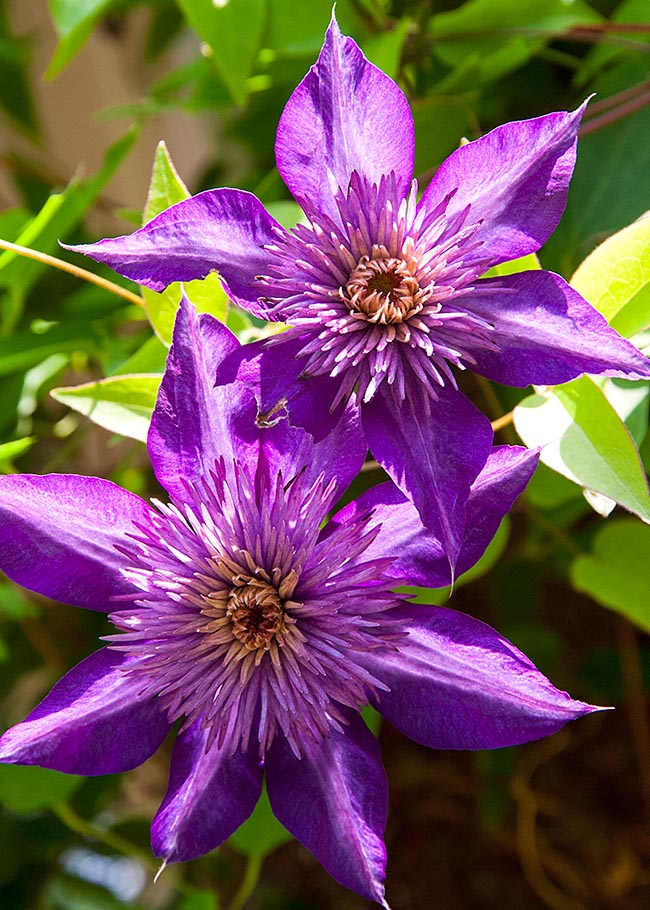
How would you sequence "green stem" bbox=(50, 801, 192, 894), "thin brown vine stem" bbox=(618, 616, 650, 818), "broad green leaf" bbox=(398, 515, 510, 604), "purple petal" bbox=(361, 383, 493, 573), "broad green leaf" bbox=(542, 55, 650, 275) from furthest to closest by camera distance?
"thin brown vine stem" bbox=(618, 616, 650, 818) → "green stem" bbox=(50, 801, 192, 894) → "broad green leaf" bbox=(542, 55, 650, 275) → "broad green leaf" bbox=(398, 515, 510, 604) → "purple petal" bbox=(361, 383, 493, 573)

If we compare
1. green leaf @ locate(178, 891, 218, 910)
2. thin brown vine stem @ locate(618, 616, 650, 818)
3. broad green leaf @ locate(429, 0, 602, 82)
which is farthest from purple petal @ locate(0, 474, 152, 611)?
thin brown vine stem @ locate(618, 616, 650, 818)

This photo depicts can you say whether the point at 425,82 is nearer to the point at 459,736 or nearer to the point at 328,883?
the point at 459,736

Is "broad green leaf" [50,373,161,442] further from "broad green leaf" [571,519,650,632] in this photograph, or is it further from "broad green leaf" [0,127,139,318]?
"broad green leaf" [571,519,650,632]

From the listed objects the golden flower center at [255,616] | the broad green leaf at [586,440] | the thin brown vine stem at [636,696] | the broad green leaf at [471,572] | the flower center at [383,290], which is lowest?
the thin brown vine stem at [636,696]

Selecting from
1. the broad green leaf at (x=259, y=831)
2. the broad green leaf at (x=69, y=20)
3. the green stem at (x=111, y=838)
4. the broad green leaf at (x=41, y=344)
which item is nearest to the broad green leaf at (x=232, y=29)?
the broad green leaf at (x=69, y=20)

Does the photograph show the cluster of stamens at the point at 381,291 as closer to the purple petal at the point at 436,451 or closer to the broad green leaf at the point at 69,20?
the purple petal at the point at 436,451

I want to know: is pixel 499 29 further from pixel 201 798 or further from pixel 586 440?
pixel 201 798
